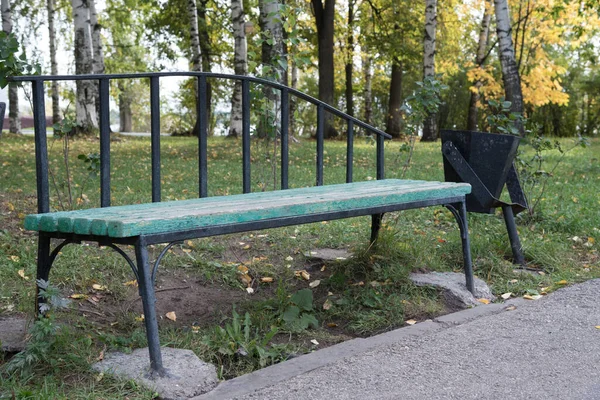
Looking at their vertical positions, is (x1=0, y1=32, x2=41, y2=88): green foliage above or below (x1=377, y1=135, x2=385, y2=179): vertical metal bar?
above

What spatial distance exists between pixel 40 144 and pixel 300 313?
1612 millimetres

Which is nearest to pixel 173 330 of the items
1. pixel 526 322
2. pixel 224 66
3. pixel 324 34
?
pixel 526 322

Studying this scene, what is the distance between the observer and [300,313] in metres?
3.98

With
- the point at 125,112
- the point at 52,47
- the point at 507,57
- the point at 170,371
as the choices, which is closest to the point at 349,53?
the point at 52,47

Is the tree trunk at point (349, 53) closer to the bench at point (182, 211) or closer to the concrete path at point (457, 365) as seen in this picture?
the bench at point (182, 211)

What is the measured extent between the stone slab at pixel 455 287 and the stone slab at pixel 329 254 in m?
0.56

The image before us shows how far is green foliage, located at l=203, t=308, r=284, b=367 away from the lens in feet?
10.5

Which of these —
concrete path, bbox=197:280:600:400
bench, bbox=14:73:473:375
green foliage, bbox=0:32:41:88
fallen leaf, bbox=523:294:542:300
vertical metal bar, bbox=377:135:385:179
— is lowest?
fallen leaf, bbox=523:294:542:300

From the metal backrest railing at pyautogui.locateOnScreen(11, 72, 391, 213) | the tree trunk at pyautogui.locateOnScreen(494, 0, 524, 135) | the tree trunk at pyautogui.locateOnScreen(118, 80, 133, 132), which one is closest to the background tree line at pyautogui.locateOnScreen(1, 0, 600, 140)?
the tree trunk at pyautogui.locateOnScreen(494, 0, 524, 135)

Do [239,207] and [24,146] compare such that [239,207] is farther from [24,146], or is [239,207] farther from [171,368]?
[24,146]

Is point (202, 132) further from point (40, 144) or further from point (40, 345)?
point (40, 345)

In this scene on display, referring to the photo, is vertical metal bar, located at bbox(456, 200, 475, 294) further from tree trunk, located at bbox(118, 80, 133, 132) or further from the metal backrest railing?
tree trunk, located at bbox(118, 80, 133, 132)

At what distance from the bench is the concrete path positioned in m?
0.49

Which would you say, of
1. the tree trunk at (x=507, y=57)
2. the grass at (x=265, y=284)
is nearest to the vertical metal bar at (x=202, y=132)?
the grass at (x=265, y=284)
